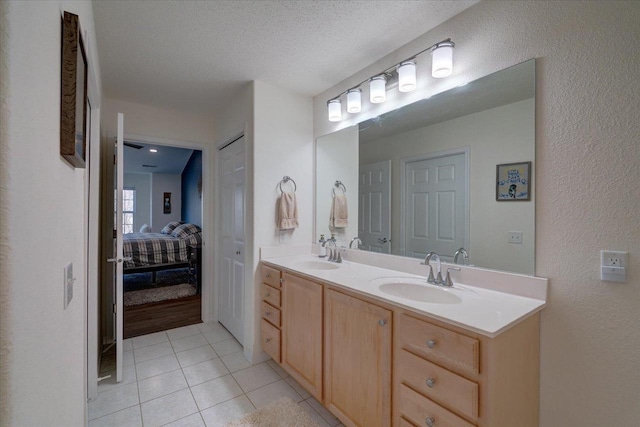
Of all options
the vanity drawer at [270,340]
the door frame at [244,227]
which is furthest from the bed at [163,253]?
the vanity drawer at [270,340]

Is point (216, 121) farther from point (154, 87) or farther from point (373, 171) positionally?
point (373, 171)

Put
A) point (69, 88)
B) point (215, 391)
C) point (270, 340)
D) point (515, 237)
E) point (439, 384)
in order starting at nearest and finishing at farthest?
1. point (69, 88)
2. point (439, 384)
3. point (515, 237)
4. point (215, 391)
5. point (270, 340)

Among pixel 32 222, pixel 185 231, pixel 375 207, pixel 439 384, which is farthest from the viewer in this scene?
pixel 185 231

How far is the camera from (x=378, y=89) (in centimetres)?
199

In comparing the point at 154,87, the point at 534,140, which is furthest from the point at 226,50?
the point at 534,140

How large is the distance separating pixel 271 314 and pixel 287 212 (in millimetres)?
859

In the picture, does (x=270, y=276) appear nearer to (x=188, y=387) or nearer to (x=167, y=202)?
(x=188, y=387)

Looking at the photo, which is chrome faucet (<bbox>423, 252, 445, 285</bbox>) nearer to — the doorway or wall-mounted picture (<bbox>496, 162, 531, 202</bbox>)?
wall-mounted picture (<bbox>496, 162, 531, 202</bbox>)

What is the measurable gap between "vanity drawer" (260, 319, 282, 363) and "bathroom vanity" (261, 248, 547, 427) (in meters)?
0.18

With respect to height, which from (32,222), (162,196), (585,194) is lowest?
(32,222)

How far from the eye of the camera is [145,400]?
194cm

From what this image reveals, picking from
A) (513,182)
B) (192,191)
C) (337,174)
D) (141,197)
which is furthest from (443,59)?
(141,197)

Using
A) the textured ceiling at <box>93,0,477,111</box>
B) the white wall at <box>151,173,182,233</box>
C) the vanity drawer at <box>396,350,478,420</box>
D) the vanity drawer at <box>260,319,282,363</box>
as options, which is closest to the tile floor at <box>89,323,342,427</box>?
the vanity drawer at <box>260,319,282,363</box>

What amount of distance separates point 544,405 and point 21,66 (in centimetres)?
206
